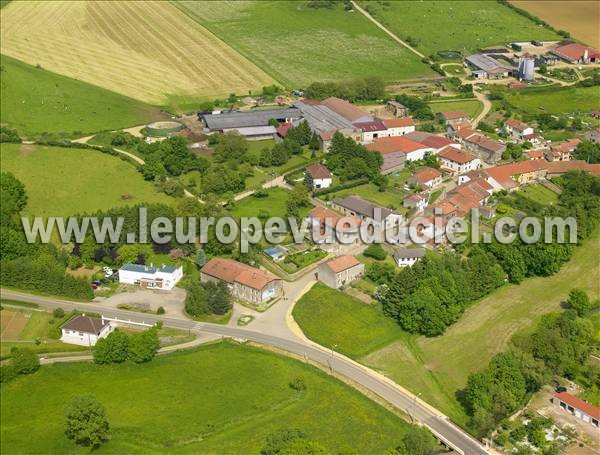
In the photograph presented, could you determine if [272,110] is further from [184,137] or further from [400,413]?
[400,413]

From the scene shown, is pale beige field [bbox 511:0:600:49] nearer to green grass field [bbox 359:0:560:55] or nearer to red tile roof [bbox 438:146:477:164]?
green grass field [bbox 359:0:560:55]

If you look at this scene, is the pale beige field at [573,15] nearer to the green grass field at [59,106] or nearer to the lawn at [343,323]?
the green grass field at [59,106]

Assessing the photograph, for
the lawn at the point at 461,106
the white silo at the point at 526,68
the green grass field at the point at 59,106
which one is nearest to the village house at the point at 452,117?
the lawn at the point at 461,106

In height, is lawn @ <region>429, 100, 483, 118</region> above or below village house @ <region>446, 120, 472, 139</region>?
below

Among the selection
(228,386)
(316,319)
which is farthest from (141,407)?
(316,319)

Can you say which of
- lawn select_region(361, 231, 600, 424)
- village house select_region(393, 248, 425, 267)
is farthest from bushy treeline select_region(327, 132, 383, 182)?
lawn select_region(361, 231, 600, 424)

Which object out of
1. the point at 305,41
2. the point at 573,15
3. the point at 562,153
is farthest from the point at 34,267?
the point at 573,15

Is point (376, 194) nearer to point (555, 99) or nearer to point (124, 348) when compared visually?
point (124, 348)
